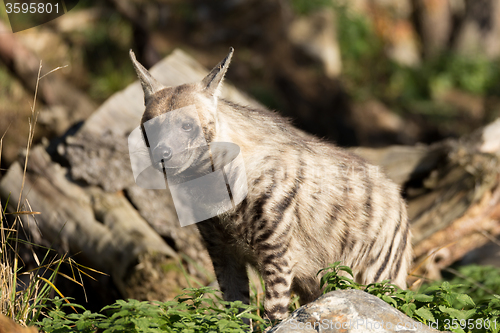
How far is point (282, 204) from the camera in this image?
109 inches

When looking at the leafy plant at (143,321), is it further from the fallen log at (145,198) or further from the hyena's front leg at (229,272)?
the fallen log at (145,198)

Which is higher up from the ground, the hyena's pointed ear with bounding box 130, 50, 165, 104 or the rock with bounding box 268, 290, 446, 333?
the hyena's pointed ear with bounding box 130, 50, 165, 104

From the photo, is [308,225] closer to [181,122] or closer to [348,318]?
[348,318]

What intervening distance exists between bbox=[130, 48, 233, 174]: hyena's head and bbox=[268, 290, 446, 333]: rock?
112 centimetres

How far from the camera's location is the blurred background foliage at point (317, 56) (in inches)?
340

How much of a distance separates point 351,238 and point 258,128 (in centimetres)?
102

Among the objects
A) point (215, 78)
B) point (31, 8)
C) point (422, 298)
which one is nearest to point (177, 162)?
point (215, 78)

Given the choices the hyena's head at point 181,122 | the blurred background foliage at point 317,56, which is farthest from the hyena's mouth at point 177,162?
the blurred background foliage at point 317,56

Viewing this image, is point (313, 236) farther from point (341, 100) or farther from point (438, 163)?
point (341, 100)

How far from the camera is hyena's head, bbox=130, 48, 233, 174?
262 cm

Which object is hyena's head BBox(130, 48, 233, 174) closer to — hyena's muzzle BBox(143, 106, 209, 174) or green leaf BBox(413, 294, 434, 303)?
hyena's muzzle BBox(143, 106, 209, 174)

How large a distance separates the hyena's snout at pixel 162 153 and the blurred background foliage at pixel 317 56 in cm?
467

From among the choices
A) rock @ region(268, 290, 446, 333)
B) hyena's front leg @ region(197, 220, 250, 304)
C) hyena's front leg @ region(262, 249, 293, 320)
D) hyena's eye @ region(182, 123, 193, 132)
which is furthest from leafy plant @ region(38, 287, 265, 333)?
hyena's eye @ region(182, 123, 193, 132)

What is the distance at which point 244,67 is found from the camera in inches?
376
